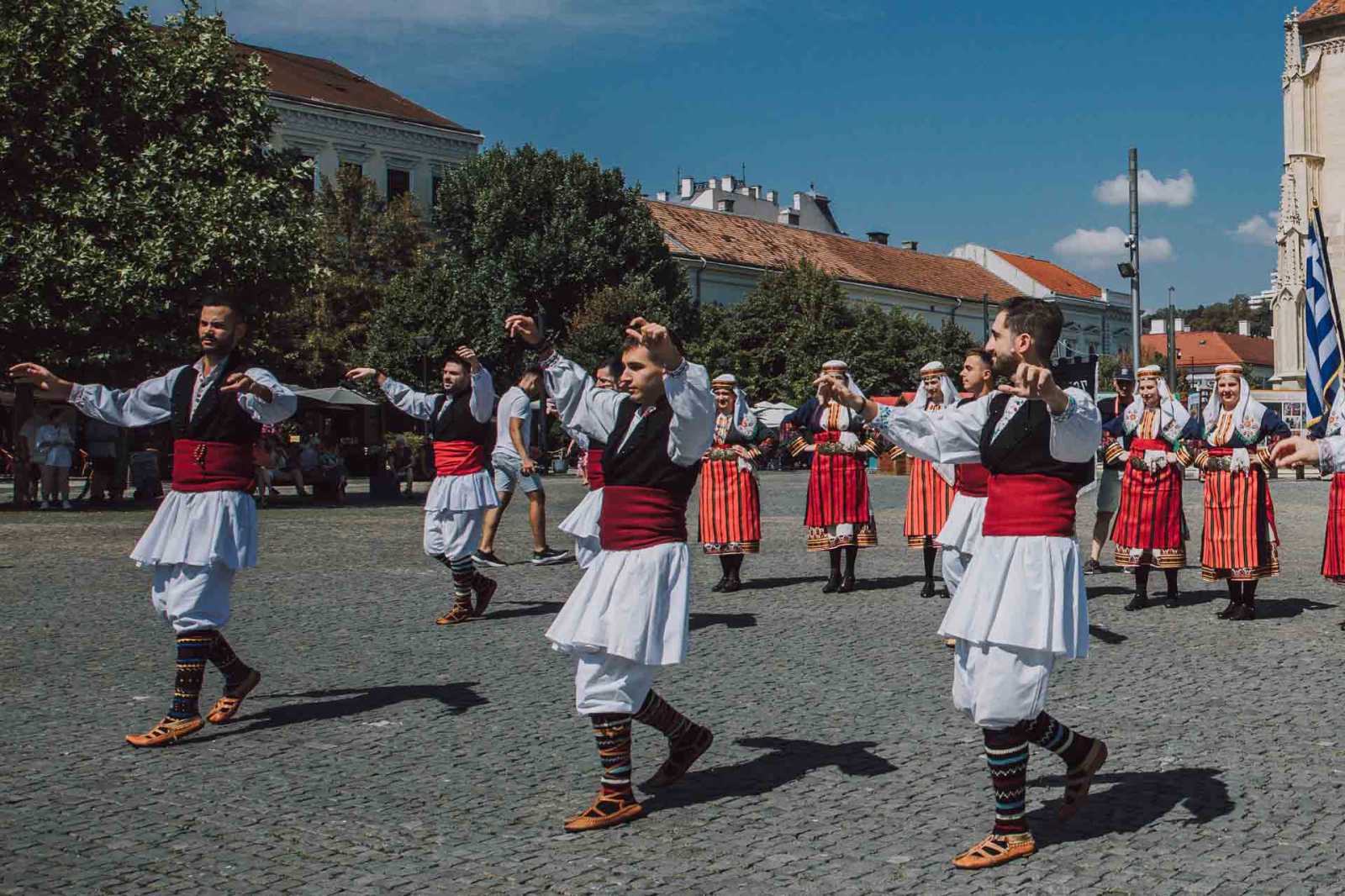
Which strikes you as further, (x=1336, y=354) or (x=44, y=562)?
(x=44, y=562)

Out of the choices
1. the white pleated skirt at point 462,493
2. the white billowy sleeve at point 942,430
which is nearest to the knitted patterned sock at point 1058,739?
the white billowy sleeve at point 942,430

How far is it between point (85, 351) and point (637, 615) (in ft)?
71.0

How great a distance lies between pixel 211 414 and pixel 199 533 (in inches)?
22.8

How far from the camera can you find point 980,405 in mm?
5336

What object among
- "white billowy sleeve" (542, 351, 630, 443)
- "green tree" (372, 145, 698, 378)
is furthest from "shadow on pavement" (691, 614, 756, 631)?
"green tree" (372, 145, 698, 378)

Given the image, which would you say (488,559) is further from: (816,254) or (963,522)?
(816,254)

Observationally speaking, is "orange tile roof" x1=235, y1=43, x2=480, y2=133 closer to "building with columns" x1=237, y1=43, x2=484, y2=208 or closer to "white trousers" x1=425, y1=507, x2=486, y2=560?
"building with columns" x1=237, y1=43, x2=484, y2=208

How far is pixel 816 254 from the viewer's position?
76.9 meters

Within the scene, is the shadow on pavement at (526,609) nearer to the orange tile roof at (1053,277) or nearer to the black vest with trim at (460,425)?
the black vest with trim at (460,425)

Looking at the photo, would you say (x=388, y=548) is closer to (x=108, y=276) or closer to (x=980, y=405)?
(x=108, y=276)

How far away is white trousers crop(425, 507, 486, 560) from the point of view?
10680 mm

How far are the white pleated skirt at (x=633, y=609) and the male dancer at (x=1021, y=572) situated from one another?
1.05 metres

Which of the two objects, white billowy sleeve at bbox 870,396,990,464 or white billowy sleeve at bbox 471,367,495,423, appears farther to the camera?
white billowy sleeve at bbox 471,367,495,423

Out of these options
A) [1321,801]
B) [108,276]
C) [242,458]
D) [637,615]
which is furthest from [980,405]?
[108,276]
